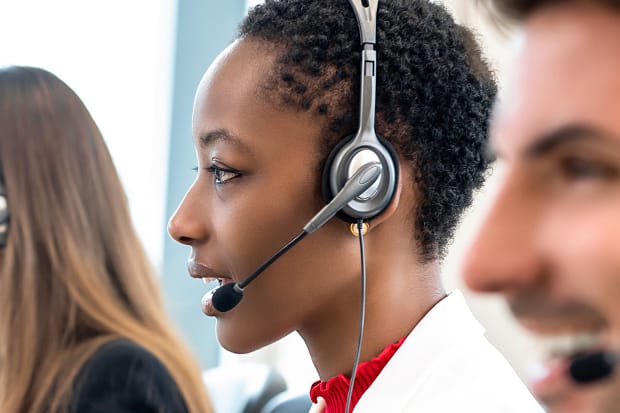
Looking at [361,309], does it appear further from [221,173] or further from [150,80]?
[150,80]

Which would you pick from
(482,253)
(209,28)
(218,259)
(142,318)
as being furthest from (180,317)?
(482,253)

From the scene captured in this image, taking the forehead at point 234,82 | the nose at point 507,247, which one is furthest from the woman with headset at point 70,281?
the nose at point 507,247

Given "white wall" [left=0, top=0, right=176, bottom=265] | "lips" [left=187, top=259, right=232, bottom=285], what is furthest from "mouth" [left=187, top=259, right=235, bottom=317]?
"white wall" [left=0, top=0, right=176, bottom=265]

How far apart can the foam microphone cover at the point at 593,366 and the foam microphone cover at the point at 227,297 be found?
0.55 meters

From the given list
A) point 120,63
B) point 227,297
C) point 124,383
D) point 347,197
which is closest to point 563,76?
point 347,197

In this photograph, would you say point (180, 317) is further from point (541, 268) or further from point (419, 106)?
point (541, 268)

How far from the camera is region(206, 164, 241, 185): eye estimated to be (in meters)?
0.95

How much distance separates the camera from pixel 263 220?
93 cm

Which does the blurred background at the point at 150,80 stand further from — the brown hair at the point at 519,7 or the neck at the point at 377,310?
the brown hair at the point at 519,7

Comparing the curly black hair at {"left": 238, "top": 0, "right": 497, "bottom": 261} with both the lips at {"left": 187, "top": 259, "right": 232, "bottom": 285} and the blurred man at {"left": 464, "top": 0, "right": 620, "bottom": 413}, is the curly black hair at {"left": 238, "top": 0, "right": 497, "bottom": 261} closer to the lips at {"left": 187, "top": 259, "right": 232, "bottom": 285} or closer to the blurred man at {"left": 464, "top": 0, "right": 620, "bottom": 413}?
the lips at {"left": 187, "top": 259, "right": 232, "bottom": 285}

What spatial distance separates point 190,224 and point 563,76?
60 centimetres

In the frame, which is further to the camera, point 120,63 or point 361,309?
point 120,63

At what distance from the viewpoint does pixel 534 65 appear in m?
Answer: 0.45

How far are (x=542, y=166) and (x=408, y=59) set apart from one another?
53 cm
